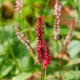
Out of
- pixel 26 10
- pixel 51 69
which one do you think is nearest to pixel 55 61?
pixel 51 69

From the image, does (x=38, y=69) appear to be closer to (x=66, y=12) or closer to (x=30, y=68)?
(x=30, y=68)

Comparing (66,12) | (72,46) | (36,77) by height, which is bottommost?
(36,77)

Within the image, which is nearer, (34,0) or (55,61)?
(55,61)

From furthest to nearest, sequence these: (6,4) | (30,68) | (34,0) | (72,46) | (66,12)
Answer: (6,4), (66,12), (34,0), (72,46), (30,68)

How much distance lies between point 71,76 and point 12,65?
1.63 feet

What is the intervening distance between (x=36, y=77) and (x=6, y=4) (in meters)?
2.19

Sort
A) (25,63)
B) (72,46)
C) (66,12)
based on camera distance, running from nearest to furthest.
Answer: (25,63) → (72,46) → (66,12)

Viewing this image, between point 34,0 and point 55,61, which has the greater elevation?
point 34,0

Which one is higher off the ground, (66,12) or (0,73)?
(66,12)

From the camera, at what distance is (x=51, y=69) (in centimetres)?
139

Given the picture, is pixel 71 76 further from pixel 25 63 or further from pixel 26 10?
pixel 26 10

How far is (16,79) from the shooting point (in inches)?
47.1

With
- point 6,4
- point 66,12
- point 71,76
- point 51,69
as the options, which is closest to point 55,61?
point 51,69

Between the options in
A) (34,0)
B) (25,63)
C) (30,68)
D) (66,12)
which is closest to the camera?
(30,68)
